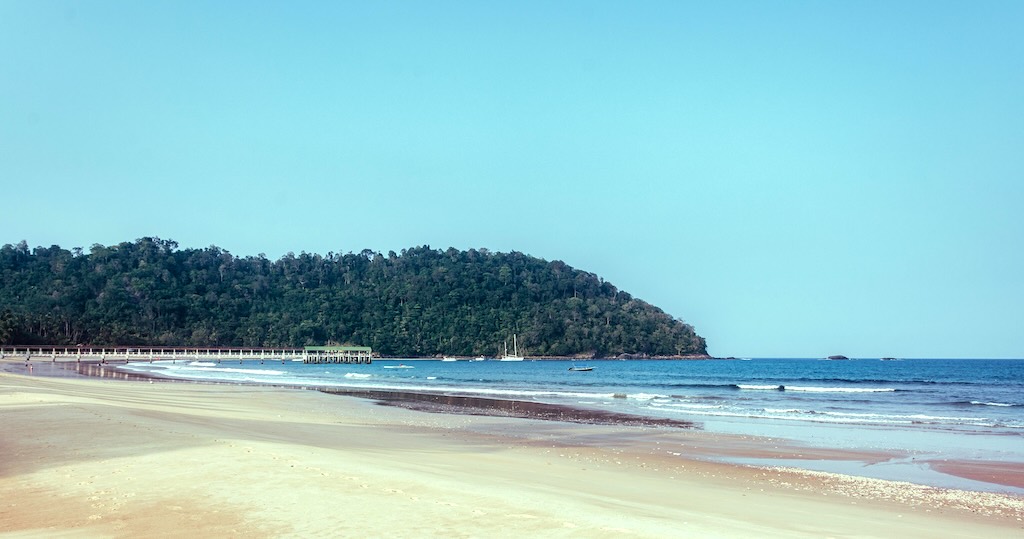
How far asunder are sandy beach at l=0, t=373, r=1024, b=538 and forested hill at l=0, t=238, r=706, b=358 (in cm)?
13639

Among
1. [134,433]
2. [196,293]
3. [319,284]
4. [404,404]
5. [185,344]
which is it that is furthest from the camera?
[319,284]

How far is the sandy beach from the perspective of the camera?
8.12 meters

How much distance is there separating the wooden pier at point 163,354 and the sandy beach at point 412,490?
9571 centimetres

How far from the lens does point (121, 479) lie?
403 inches

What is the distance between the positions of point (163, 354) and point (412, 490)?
125526 mm

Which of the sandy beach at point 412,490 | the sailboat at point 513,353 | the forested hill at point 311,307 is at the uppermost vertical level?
the forested hill at point 311,307

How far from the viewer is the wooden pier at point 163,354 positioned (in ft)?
346

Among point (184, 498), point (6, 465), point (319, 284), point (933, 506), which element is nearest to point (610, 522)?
point (184, 498)

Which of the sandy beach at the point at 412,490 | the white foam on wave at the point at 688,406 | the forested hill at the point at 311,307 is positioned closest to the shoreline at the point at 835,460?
the sandy beach at the point at 412,490

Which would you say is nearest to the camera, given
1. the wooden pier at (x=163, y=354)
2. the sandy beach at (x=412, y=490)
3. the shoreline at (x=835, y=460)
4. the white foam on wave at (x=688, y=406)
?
the sandy beach at (x=412, y=490)

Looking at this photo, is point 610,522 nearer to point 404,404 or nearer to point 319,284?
point 404,404

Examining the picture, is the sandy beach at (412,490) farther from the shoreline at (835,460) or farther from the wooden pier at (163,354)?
the wooden pier at (163,354)

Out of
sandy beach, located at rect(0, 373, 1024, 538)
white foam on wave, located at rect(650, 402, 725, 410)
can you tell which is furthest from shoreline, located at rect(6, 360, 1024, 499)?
white foam on wave, located at rect(650, 402, 725, 410)

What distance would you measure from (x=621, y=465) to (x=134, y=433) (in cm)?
988
